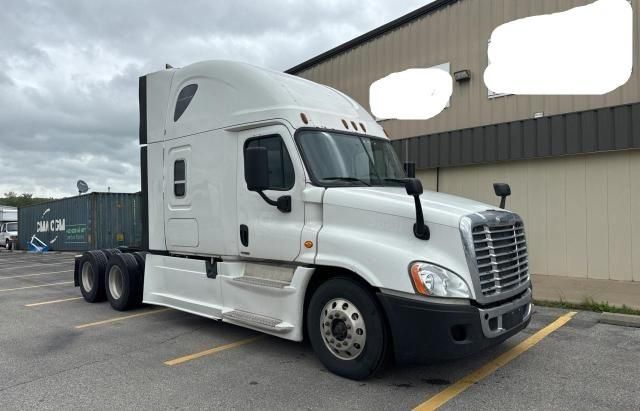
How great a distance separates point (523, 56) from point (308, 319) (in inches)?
352

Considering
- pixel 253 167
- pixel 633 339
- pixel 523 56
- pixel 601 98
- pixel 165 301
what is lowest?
pixel 633 339

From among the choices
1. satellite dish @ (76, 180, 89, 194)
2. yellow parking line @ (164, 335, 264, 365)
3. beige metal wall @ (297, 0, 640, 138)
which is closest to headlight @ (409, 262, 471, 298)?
yellow parking line @ (164, 335, 264, 365)

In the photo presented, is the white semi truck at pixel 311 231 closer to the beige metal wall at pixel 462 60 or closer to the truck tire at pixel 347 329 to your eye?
the truck tire at pixel 347 329

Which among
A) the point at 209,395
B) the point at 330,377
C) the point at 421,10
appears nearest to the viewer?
the point at 209,395

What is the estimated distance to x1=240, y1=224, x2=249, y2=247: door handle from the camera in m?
5.61

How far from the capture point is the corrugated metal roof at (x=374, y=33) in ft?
41.2

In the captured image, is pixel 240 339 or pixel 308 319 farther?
pixel 240 339

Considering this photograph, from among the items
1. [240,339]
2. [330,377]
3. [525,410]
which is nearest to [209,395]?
[330,377]

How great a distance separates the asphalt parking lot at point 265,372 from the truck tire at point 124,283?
833 millimetres

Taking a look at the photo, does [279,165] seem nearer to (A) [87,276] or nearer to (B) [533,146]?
(A) [87,276]

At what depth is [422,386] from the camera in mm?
4414

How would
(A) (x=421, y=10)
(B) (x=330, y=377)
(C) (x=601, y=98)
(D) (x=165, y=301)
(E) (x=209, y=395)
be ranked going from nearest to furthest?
(E) (x=209, y=395)
(B) (x=330, y=377)
(D) (x=165, y=301)
(C) (x=601, y=98)
(A) (x=421, y=10)

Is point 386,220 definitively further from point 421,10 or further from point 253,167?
point 421,10

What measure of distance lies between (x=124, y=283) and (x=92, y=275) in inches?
51.3
